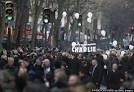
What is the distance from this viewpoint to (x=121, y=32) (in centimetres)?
9188

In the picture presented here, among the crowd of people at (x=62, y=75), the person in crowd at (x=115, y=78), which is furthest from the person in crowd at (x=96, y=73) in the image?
the person in crowd at (x=115, y=78)

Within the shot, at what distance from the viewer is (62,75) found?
1552 cm

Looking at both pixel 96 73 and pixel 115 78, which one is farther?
pixel 96 73

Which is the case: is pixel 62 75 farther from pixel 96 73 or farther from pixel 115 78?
pixel 96 73

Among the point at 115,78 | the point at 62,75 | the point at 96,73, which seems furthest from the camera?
the point at 96,73

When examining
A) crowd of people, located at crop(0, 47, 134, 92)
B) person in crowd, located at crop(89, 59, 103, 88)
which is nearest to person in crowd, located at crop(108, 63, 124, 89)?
crowd of people, located at crop(0, 47, 134, 92)

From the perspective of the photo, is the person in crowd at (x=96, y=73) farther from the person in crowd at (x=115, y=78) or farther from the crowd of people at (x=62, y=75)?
the person in crowd at (x=115, y=78)

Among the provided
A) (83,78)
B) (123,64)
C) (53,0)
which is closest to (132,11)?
(53,0)

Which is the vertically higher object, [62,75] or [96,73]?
[62,75]

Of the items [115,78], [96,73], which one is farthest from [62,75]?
[96,73]

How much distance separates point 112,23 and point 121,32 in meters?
3.70

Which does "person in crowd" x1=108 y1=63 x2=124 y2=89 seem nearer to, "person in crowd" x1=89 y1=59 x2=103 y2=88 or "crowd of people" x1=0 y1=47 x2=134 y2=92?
"crowd of people" x1=0 y1=47 x2=134 y2=92

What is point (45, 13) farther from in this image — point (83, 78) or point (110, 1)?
point (110, 1)

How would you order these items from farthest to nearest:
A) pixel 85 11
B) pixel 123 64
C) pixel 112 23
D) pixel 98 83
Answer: pixel 112 23 → pixel 85 11 → pixel 123 64 → pixel 98 83
